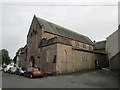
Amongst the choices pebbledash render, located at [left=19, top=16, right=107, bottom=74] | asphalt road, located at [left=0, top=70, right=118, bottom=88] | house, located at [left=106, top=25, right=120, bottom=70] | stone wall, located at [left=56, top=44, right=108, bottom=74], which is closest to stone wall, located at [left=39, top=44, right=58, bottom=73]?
pebbledash render, located at [left=19, top=16, right=107, bottom=74]

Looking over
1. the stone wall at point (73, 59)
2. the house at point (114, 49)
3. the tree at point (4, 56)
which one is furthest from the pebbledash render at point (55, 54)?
the tree at point (4, 56)

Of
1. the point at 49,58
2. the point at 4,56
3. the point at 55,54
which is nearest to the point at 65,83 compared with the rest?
the point at 55,54

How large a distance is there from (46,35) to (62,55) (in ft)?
27.0

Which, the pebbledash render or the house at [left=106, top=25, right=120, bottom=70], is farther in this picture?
the pebbledash render

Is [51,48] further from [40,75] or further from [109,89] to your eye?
[109,89]

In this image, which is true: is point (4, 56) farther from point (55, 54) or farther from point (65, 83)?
point (65, 83)

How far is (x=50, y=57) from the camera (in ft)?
78.6

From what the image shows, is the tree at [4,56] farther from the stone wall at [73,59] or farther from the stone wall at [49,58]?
the stone wall at [73,59]

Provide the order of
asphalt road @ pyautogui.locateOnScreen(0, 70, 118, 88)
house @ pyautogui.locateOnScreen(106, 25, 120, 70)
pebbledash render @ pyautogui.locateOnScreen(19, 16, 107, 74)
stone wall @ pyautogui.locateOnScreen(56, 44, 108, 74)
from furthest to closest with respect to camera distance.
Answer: pebbledash render @ pyautogui.locateOnScreen(19, 16, 107, 74)
stone wall @ pyautogui.locateOnScreen(56, 44, 108, 74)
house @ pyautogui.locateOnScreen(106, 25, 120, 70)
asphalt road @ pyautogui.locateOnScreen(0, 70, 118, 88)

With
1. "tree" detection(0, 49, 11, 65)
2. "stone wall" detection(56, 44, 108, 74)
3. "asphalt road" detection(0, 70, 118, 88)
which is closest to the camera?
"asphalt road" detection(0, 70, 118, 88)

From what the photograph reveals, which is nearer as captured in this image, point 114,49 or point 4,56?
point 114,49

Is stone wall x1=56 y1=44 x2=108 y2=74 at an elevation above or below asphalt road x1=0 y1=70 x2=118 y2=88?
above

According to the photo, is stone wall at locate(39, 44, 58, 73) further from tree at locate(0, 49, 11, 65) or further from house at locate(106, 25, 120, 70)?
tree at locate(0, 49, 11, 65)

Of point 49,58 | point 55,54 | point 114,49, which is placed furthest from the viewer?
point 114,49
